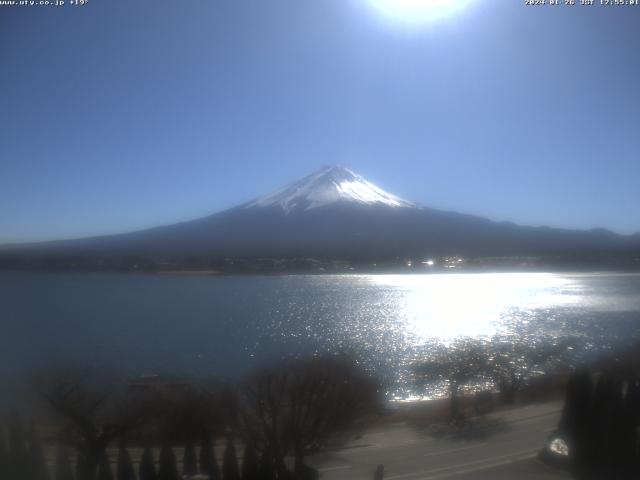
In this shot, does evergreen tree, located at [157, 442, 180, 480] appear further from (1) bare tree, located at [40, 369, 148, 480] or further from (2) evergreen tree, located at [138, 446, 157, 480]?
(1) bare tree, located at [40, 369, 148, 480]

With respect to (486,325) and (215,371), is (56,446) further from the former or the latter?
(486,325)

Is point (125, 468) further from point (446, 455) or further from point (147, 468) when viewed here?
point (446, 455)

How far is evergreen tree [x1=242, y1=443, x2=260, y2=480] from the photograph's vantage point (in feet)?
6.94

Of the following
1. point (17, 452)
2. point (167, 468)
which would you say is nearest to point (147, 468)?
point (167, 468)

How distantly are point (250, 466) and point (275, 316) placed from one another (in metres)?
2.68

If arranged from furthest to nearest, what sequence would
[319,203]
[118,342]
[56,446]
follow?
[319,203] → [118,342] → [56,446]

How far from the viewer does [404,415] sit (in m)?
2.46

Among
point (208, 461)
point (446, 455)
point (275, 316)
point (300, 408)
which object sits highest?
point (275, 316)

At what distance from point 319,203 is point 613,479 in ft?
50.0

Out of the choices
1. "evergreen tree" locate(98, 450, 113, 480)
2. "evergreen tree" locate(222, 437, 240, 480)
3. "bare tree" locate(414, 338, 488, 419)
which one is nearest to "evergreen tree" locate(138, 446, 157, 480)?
"evergreen tree" locate(98, 450, 113, 480)

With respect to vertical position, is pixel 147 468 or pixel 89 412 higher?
pixel 89 412

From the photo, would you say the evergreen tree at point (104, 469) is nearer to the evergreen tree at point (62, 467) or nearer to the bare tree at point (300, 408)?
the evergreen tree at point (62, 467)

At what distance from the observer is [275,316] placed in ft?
15.7

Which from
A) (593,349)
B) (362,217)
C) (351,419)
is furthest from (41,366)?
(362,217)
